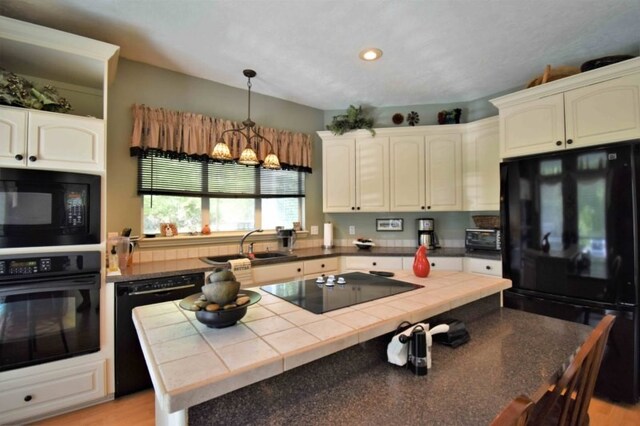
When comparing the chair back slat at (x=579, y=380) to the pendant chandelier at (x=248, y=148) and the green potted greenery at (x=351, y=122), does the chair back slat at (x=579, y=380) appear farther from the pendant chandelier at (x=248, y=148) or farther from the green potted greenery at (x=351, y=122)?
the green potted greenery at (x=351, y=122)

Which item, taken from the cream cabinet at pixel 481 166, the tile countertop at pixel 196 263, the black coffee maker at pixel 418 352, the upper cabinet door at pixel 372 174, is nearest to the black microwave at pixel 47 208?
the tile countertop at pixel 196 263

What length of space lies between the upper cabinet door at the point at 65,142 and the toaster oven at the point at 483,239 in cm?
347

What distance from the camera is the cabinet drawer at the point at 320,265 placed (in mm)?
2947

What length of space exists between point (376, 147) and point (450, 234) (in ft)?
4.78

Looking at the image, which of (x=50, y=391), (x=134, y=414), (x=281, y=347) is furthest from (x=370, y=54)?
(x=50, y=391)

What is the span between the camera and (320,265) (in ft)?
10.0

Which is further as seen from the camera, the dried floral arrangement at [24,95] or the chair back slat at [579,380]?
the dried floral arrangement at [24,95]

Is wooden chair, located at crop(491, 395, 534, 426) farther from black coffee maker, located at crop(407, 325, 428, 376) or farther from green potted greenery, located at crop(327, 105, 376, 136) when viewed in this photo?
green potted greenery, located at crop(327, 105, 376, 136)

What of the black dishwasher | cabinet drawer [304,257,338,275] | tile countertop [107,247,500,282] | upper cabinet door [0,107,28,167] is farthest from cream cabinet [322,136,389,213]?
upper cabinet door [0,107,28,167]

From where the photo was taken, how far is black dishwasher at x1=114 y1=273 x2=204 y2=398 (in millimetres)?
2002

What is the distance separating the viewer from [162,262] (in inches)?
100

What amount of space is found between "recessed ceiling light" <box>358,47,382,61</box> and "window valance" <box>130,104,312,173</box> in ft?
4.28

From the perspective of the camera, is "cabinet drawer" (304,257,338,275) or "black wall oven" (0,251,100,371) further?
"cabinet drawer" (304,257,338,275)

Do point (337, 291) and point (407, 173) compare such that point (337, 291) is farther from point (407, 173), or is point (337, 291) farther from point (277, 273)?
point (407, 173)
